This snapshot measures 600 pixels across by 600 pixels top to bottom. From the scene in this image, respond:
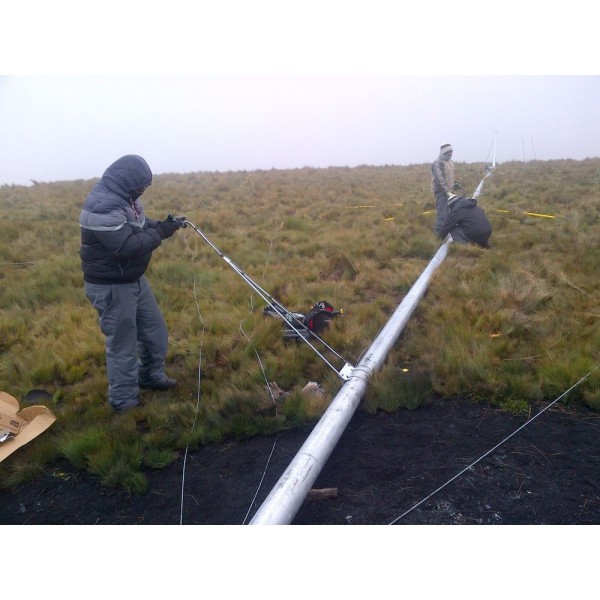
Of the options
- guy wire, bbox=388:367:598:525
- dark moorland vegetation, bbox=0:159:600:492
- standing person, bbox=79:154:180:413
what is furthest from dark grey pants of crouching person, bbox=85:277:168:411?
guy wire, bbox=388:367:598:525

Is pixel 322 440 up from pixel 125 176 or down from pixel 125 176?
down

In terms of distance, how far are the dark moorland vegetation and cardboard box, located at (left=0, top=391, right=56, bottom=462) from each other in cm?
11

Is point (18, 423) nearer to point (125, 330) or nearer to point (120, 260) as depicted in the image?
point (125, 330)

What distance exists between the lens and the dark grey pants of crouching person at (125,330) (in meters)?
4.28

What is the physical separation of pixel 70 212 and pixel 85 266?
10.7m

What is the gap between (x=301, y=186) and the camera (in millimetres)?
19500

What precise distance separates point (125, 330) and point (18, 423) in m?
1.12

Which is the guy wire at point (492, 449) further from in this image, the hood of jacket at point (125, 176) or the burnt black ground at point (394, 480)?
the hood of jacket at point (125, 176)

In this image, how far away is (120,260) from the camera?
4.18 m

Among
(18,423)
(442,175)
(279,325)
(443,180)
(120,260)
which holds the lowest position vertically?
(18,423)

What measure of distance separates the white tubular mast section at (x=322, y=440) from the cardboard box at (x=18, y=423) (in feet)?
7.48

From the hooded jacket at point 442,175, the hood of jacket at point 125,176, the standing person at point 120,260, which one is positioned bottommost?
the standing person at point 120,260

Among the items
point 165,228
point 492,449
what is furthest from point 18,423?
point 492,449

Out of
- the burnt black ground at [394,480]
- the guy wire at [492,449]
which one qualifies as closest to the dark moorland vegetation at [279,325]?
the guy wire at [492,449]
